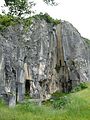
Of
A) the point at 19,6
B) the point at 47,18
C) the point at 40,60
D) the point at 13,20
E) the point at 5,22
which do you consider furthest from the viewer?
the point at 47,18

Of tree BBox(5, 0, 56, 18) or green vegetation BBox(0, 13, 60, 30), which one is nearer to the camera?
tree BBox(5, 0, 56, 18)

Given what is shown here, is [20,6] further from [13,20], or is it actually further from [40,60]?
[40,60]

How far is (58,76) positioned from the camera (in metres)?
33.1

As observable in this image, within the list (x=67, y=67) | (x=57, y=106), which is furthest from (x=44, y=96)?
(x=57, y=106)

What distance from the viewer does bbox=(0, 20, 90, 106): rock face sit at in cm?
2308

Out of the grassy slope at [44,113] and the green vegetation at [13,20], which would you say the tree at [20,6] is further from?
the green vegetation at [13,20]

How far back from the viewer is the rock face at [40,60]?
23.1 meters

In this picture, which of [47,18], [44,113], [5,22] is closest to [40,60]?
[47,18]

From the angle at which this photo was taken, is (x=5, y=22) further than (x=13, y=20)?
Yes

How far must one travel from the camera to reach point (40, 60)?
2914 centimetres

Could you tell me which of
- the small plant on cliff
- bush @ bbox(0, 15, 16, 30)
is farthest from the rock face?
the small plant on cliff

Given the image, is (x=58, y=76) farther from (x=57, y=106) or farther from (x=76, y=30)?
(x=57, y=106)

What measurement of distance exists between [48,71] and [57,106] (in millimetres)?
15392

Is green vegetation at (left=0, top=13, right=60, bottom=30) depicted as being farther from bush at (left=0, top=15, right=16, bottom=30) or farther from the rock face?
the rock face
